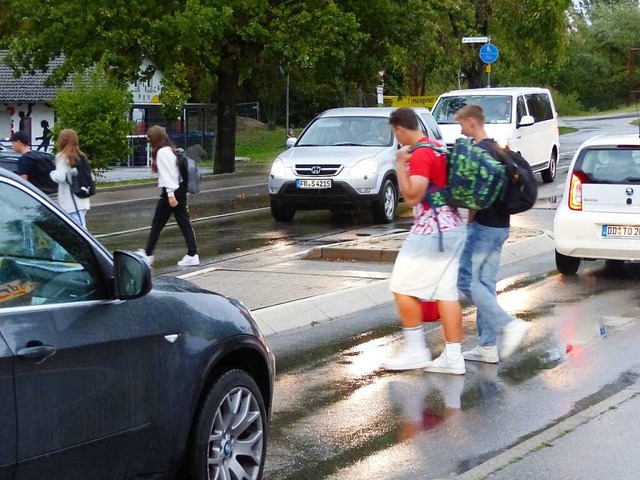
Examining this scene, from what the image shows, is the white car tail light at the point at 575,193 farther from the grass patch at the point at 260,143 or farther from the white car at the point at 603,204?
the grass patch at the point at 260,143

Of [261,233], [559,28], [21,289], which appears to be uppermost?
[559,28]

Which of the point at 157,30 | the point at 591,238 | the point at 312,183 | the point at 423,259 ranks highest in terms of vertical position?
the point at 157,30

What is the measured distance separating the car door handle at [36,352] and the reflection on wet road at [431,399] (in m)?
2.10

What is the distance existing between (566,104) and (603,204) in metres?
64.0

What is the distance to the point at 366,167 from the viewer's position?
1847 centimetres

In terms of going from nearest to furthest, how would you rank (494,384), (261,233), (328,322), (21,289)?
1. (21,289)
2. (494,384)
3. (328,322)
4. (261,233)

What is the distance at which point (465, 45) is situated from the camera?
44906 mm

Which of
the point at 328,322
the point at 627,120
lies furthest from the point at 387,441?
the point at 627,120

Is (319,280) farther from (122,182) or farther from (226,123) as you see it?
(226,123)

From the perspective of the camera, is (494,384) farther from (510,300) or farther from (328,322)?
(510,300)

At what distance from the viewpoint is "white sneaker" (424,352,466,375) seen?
8344 mm

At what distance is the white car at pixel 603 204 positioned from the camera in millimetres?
12305

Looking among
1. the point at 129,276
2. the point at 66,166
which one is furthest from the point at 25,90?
the point at 129,276

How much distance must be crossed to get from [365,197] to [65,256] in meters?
13.8
